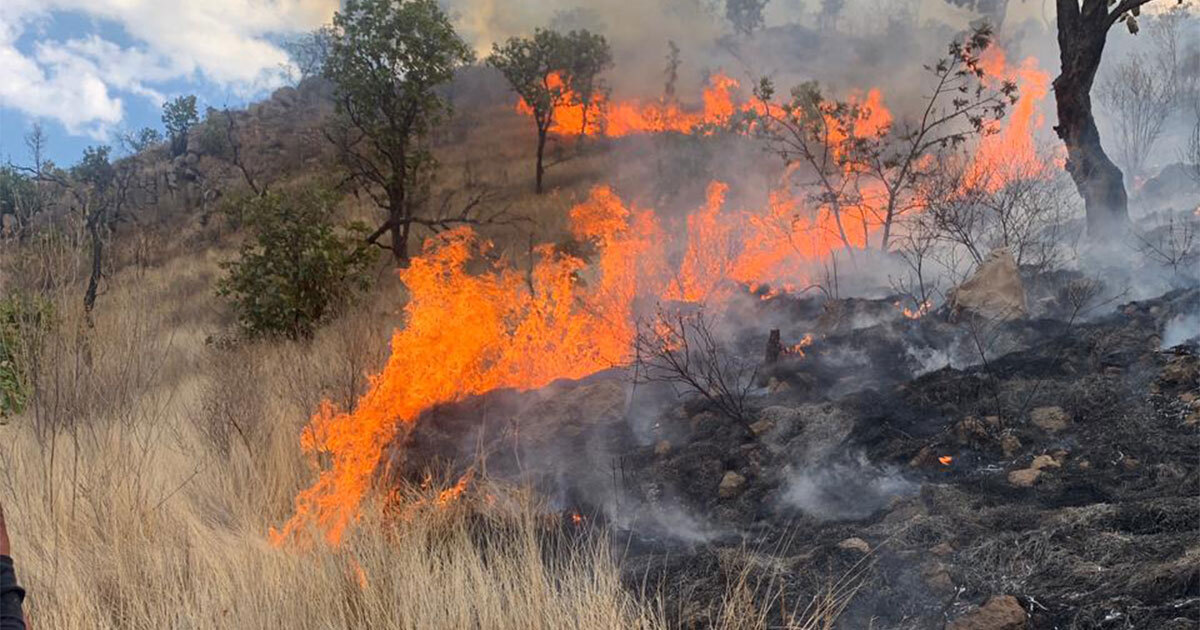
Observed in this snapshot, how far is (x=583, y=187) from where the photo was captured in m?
23.2

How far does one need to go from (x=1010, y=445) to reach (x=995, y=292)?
287 cm

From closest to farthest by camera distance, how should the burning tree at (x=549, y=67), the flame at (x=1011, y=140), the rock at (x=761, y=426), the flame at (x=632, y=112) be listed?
the rock at (x=761, y=426)
the flame at (x=1011, y=140)
the flame at (x=632, y=112)
the burning tree at (x=549, y=67)

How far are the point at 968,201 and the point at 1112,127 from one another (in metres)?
9.87

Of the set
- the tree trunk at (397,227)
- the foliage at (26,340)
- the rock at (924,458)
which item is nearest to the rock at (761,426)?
the rock at (924,458)

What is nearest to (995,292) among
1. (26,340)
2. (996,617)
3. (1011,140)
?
(996,617)

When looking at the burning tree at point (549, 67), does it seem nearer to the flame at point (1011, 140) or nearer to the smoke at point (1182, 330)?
the flame at point (1011, 140)

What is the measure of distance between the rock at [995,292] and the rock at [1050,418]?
2.13 metres

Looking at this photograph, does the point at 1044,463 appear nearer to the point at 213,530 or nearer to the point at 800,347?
the point at 800,347

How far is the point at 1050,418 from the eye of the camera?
4.60 meters

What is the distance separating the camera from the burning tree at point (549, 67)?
79.5ft

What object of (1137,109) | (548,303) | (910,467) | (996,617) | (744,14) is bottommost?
(996,617)

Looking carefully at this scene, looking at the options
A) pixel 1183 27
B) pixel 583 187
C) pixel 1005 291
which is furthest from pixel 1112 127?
pixel 583 187

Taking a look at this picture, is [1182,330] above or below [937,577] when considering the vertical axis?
above

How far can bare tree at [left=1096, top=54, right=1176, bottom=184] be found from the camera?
549 inches
